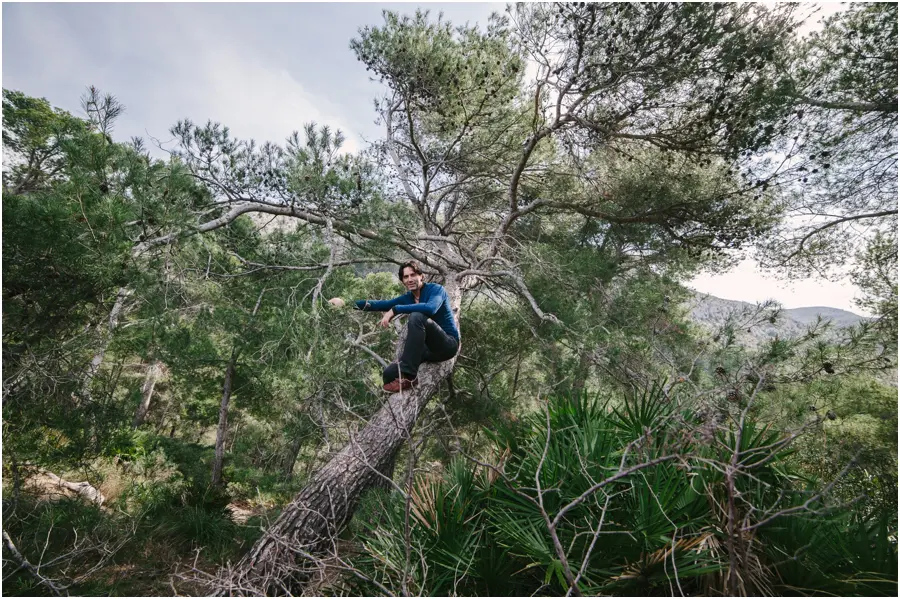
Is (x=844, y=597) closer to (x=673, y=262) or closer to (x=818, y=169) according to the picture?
(x=818, y=169)

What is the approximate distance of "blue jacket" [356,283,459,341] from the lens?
3223 millimetres

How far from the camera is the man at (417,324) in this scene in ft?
10.6

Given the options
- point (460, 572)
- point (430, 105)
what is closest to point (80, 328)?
point (460, 572)

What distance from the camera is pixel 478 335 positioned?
854 cm

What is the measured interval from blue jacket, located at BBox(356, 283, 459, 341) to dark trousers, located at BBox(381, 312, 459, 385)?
0.32ft

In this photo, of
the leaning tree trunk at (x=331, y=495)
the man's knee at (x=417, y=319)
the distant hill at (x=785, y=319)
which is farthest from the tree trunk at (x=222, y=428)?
the distant hill at (x=785, y=319)

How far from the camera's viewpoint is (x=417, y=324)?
329 centimetres

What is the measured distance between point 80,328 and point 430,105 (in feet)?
18.0

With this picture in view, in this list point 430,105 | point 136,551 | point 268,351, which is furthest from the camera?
point 430,105

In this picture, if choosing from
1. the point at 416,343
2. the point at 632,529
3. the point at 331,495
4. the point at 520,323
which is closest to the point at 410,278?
the point at 416,343

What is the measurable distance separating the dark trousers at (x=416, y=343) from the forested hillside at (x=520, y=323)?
0.28m

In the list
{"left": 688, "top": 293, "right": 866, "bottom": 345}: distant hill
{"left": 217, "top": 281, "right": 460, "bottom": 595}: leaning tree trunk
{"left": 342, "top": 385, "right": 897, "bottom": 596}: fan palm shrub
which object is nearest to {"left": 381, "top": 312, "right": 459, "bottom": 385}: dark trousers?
{"left": 217, "top": 281, "right": 460, "bottom": 595}: leaning tree trunk

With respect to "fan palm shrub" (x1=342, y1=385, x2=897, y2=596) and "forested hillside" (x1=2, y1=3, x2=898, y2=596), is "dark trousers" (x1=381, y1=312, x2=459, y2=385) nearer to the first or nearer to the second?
"forested hillside" (x1=2, y1=3, x2=898, y2=596)

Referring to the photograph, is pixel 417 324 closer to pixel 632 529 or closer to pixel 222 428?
pixel 632 529
